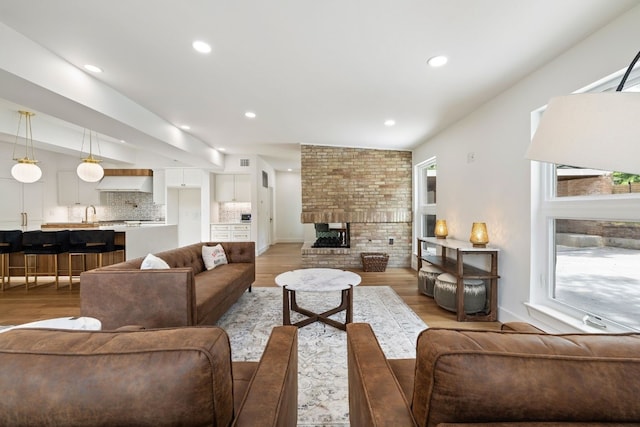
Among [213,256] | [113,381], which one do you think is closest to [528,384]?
[113,381]

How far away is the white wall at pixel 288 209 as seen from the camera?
8992mm

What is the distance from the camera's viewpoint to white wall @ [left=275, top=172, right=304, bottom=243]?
899 cm

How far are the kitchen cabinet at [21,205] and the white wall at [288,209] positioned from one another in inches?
218

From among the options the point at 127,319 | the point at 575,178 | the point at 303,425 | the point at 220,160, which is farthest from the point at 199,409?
the point at 220,160

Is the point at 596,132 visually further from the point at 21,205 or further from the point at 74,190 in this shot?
the point at 74,190

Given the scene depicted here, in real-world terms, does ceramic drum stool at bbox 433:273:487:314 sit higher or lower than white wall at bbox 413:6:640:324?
lower

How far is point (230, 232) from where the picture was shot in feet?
21.7

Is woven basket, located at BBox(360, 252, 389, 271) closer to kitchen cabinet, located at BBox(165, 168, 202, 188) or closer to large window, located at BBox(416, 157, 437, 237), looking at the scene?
large window, located at BBox(416, 157, 437, 237)

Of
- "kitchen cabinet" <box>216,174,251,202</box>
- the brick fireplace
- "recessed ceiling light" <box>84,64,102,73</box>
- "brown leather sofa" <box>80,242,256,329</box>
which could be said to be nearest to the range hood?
"kitchen cabinet" <box>216,174,251,202</box>

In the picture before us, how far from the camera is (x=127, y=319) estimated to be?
2092 mm

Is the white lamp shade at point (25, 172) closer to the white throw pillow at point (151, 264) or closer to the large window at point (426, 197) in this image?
the white throw pillow at point (151, 264)

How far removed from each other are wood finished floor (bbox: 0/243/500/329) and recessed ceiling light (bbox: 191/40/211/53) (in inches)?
120

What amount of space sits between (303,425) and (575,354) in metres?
1.37

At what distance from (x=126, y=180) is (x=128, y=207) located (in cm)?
81
